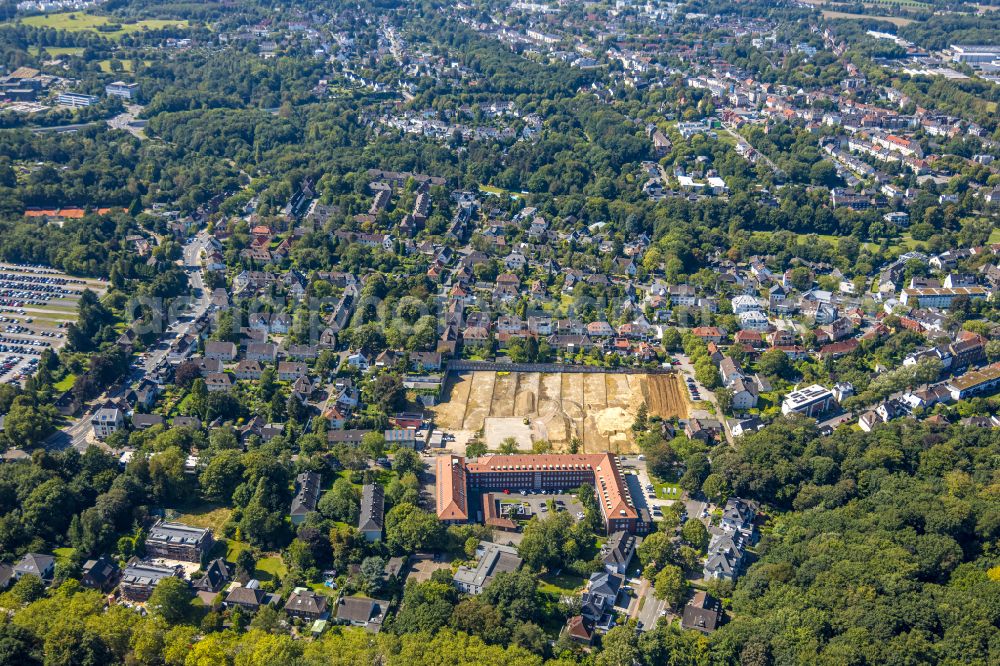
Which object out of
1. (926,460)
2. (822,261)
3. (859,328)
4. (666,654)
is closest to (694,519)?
(666,654)

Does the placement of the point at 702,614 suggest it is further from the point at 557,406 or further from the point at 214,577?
the point at 214,577

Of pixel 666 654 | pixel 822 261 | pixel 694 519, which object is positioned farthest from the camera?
pixel 822 261

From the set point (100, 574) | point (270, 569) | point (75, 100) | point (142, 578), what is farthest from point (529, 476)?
point (75, 100)

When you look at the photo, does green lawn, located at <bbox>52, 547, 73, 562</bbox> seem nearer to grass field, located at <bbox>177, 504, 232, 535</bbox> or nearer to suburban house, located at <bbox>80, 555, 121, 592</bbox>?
suburban house, located at <bbox>80, 555, 121, 592</bbox>

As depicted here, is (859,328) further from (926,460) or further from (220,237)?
(220,237)

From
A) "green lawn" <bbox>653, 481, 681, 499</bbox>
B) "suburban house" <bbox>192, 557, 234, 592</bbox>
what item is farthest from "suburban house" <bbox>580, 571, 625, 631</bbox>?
"suburban house" <bbox>192, 557, 234, 592</bbox>

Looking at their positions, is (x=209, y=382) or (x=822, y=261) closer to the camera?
(x=209, y=382)

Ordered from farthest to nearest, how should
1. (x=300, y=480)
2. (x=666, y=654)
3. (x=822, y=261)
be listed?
(x=822, y=261) → (x=300, y=480) → (x=666, y=654)

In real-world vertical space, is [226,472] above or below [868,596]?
below
